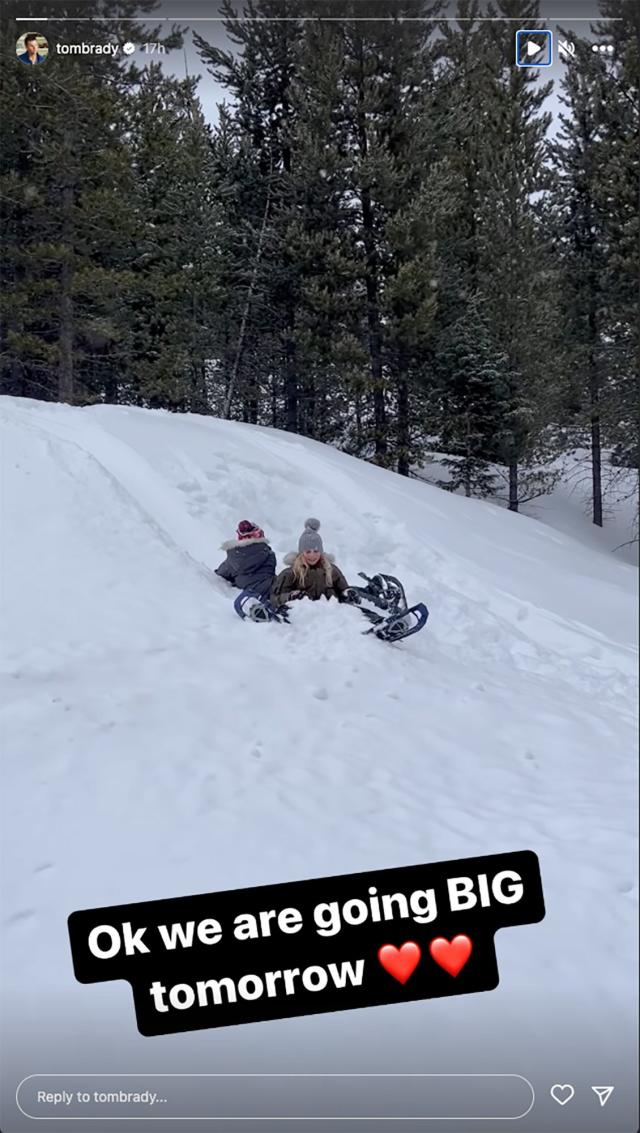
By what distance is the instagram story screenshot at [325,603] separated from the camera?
1.25 m

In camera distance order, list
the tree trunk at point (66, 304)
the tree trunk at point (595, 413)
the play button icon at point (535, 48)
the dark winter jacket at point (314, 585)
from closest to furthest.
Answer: the play button icon at point (535, 48), the dark winter jacket at point (314, 585), the tree trunk at point (66, 304), the tree trunk at point (595, 413)

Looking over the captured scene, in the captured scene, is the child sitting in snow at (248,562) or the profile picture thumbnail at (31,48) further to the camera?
the child sitting in snow at (248,562)

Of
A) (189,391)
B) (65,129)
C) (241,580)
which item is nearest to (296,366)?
(189,391)

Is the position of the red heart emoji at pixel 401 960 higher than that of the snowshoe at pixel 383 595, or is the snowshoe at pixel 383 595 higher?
the snowshoe at pixel 383 595

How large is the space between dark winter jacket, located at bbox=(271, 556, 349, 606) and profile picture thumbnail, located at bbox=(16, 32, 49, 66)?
4597mm

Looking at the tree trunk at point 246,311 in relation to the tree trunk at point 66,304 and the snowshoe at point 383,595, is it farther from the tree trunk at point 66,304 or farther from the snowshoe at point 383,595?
the snowshoe at point 383,595

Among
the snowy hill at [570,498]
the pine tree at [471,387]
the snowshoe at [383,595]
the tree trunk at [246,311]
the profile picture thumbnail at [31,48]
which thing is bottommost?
the snowshoe at [383,595]

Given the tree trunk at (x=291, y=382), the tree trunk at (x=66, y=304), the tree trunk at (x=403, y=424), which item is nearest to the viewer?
the tree trunk at (x=66, y=304)

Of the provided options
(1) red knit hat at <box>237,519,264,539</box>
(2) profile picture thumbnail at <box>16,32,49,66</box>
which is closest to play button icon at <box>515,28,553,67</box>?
(2) profile picture thumbnail at <box>16,32,49,66</box>

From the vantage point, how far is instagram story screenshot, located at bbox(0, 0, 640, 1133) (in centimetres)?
125

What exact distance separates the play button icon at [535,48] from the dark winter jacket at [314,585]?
16.5 ft

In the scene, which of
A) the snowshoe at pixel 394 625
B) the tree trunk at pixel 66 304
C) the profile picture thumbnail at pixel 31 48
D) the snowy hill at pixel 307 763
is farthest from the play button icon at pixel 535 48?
the tree trunk at pixel 66 304

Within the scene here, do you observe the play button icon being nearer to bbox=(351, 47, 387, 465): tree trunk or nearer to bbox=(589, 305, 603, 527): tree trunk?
bbox=(351, 47, 387, 465): tree trunk

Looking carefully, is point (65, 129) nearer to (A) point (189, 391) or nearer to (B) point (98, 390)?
(A) point (189, 391)
